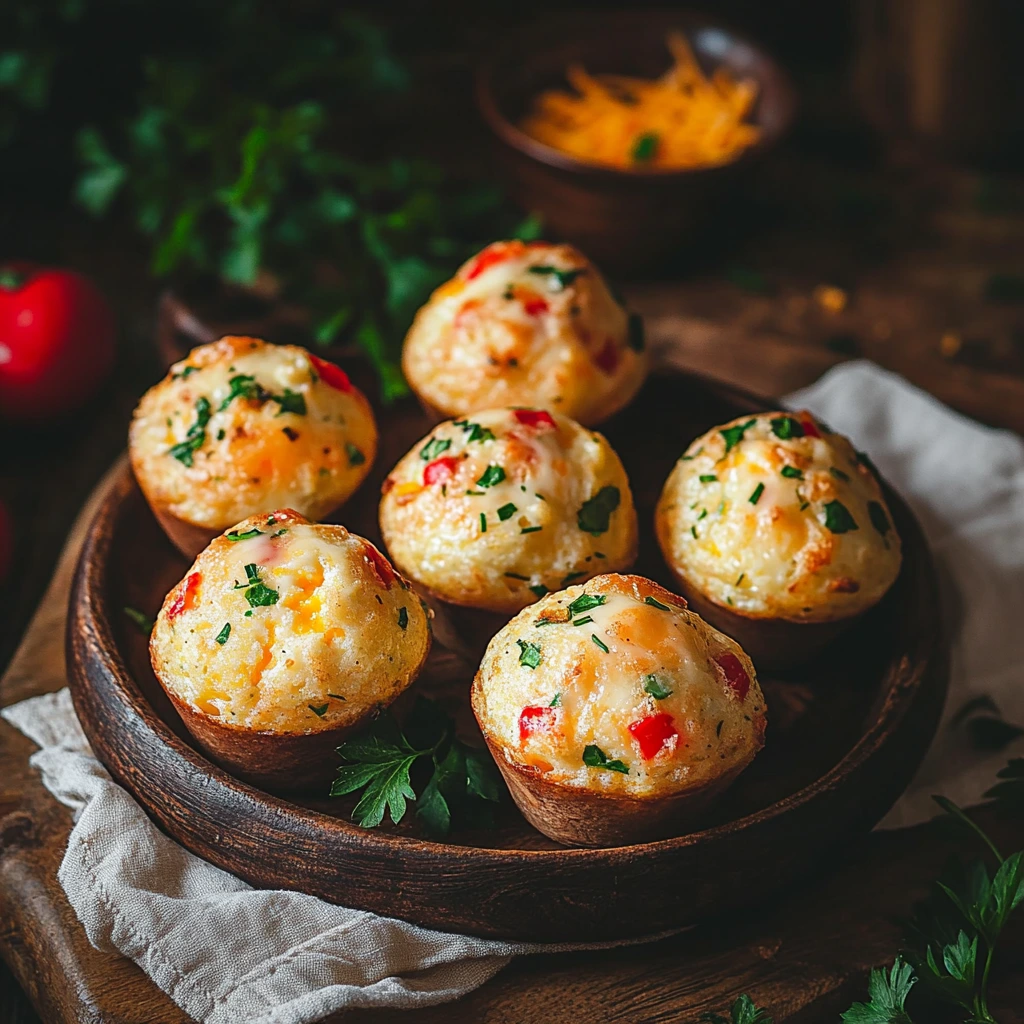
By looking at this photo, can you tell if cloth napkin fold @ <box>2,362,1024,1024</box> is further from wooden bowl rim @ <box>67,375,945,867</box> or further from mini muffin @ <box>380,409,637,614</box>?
mini muffin @ <box>380,409,637,614</box>

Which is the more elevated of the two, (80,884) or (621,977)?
(80,884)

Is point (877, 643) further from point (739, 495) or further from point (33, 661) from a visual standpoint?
point (33, 661)

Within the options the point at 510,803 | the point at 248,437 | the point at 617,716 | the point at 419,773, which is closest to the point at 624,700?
the point at 617,716

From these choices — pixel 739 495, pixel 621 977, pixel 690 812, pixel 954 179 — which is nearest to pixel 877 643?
pixel 739 495

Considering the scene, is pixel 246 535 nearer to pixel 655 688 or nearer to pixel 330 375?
pixel 330 375

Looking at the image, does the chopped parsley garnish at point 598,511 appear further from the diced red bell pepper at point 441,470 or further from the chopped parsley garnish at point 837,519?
the chopped parsley garnish at point 837,519

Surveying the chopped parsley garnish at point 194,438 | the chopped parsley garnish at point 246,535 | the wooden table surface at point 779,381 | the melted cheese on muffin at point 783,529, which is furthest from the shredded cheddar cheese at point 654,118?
the chopped parsley garnish at point 246,535

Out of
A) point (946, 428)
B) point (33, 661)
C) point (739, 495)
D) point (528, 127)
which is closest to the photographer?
point (739, 495)
